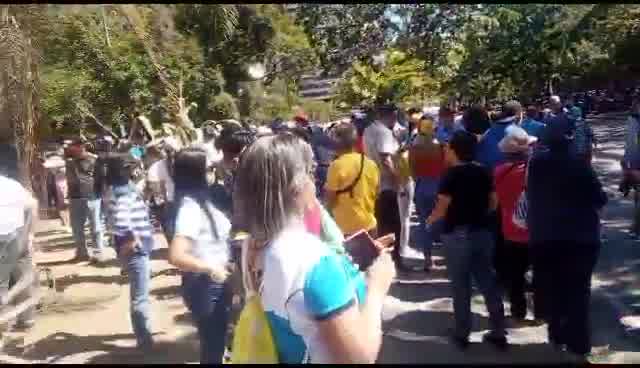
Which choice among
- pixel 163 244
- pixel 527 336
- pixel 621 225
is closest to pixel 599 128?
pixel 621 225

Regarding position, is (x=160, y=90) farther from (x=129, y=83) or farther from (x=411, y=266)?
(x=411, y=266)

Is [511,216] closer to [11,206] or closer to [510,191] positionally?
[510,191]

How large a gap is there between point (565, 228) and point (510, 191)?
0.84m

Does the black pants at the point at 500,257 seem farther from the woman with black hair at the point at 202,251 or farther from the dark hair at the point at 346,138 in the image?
the woman with black hair at the point at 202,251

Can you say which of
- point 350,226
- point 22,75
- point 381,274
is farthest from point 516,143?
point 22,75

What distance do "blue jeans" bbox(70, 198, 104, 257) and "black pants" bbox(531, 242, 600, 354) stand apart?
5995 millimetres

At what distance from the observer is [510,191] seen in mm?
5492

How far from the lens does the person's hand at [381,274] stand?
2057mm

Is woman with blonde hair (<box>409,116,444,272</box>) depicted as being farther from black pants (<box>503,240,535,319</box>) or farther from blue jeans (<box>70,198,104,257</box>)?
blue jeans (<box>70,198,104,257</box>)

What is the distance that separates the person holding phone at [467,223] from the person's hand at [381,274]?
2.95m

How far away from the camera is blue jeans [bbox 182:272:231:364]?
4.18m

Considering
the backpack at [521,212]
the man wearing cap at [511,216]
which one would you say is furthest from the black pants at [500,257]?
the backpack at [521,212]

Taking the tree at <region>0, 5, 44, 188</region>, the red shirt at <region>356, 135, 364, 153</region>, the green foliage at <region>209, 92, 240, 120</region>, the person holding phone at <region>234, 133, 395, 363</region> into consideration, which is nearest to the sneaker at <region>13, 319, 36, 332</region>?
the tree at <region>0, 5, 44, 188</region>

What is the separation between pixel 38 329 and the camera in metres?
6.32
